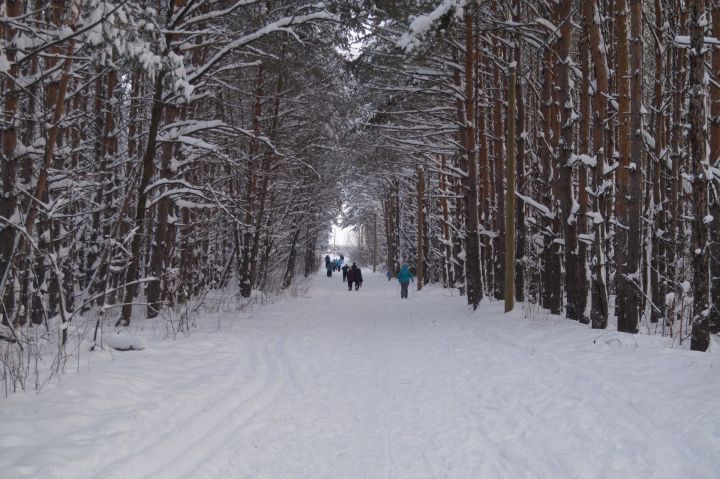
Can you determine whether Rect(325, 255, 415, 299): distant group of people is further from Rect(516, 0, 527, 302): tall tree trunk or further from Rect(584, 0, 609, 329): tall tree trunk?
Rect(584, 0, 609, 329): tall tree trunk

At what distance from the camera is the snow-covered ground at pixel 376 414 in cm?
404

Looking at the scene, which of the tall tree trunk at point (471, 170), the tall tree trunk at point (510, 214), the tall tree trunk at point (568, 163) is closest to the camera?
the tall tree trunk at point (568, 163)

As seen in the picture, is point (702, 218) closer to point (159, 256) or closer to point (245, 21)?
point (245, 21)

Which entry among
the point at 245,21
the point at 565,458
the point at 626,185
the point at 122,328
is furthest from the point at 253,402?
the point at 245,21

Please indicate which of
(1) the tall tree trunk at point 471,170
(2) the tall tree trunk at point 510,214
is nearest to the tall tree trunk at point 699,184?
(2) the tall tree trunk at point 510,214

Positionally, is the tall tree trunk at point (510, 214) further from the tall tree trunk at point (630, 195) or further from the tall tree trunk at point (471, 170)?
the tall tree trunk at point (630, 195)

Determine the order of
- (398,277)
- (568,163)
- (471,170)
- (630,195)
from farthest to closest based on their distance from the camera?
(398,277) < (471,170) < (568,163) < (630,195)

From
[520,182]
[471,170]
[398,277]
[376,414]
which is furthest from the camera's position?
[398,277]

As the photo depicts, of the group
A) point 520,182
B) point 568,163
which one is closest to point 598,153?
point 568,163

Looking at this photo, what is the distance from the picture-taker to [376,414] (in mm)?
5574

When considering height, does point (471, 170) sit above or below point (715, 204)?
above

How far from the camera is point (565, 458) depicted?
4266 mm

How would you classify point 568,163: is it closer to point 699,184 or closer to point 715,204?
point 715,204

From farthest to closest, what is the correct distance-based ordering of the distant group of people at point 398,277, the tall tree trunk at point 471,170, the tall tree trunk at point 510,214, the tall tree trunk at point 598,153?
the distant group of people at point 398,277, the tall tree trunk at point 471,170, the tall tree trunk at point 510,214, the tall tree trunk at point 598,153
